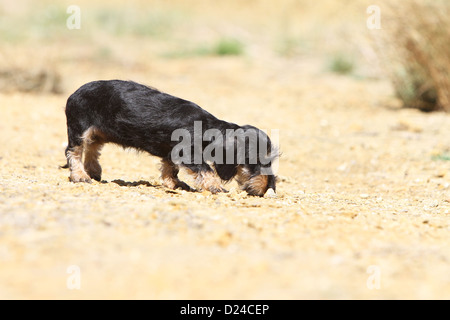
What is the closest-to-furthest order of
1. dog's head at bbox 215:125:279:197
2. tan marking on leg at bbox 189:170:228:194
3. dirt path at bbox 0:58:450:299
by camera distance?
dirt path at bbox 0:58:450:299 → dog's head at bbox 215:125:279:197 → tan marking on leg at bbox 189:170:228:194

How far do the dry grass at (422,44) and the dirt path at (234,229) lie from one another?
283cm

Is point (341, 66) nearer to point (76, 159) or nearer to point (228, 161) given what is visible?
point (228, 161)

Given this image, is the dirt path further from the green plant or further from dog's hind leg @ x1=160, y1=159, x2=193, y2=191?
the green plant

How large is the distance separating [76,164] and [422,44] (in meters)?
7.80

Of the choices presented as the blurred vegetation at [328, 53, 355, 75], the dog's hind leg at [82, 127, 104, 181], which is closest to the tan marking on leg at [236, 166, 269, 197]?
the dog's hind leg at [82, 127, 104, 181]

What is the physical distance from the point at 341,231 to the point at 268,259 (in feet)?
3.02

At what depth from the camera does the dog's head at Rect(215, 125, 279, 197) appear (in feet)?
18.0

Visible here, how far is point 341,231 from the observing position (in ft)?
13.8

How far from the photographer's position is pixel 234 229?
404 cm

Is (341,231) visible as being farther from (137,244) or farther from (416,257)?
(137,244)

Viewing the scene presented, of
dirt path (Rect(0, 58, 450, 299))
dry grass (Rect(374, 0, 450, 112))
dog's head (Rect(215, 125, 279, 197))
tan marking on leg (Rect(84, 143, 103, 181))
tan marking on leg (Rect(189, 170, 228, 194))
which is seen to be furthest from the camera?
dry grass (Rect(374, 0, 450, 112))

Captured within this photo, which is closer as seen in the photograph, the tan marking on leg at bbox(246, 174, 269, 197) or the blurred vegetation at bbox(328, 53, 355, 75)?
the tan marking on leg at bbox(246, 174, 269, 197)

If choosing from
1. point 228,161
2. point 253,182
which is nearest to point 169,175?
point 228,161

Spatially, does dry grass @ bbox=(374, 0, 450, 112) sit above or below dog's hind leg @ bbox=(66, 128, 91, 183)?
above
